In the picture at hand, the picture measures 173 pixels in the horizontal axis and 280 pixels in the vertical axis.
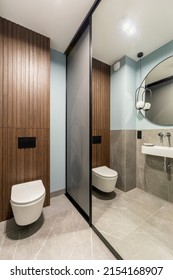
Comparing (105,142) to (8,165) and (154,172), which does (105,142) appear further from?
(8,165)

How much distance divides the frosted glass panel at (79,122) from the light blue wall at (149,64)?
4.06ft

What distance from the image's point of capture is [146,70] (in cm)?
212

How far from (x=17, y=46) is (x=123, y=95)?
1755 millimetres

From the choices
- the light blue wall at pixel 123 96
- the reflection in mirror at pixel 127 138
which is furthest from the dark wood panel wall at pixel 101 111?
the light blue wall at pixel 123 96

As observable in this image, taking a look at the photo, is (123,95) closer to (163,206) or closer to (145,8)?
(145,8)

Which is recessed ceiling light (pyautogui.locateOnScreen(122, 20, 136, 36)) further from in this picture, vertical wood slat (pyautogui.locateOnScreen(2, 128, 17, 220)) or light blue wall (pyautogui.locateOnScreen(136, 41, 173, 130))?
vertical wood slat (pyautogui.locateOnScreen(2, 128, 17, 220))

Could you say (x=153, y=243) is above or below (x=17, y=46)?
below

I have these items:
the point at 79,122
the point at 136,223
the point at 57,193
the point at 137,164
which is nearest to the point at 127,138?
the point at 137,164

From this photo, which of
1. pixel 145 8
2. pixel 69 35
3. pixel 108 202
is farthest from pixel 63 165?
pixel 145 8

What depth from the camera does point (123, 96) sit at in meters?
2.17

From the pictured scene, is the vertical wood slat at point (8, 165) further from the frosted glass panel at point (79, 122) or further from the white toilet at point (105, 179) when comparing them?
the white toilet at point (105, 179)

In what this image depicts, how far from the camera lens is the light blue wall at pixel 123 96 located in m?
2.14

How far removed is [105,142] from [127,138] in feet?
1.36

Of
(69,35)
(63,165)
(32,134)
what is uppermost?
(69,35)
